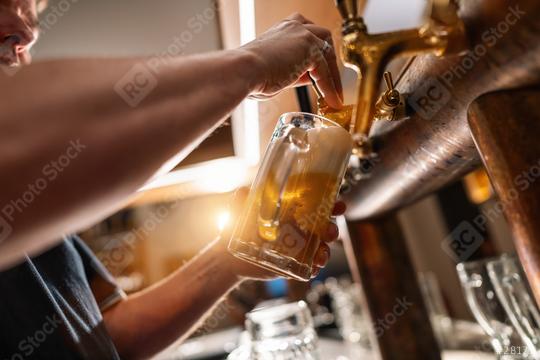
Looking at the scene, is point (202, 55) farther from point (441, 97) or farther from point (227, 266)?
point (227, 266)

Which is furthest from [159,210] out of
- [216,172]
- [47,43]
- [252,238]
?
[252,238]

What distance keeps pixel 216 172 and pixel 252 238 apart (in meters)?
2.01

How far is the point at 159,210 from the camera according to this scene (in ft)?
27.0

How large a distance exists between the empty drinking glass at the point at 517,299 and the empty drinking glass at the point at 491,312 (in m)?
0.03

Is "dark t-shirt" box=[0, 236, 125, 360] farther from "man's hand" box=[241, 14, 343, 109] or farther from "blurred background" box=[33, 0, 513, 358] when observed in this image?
"man's hand" box=[241, 14, 343, 109]

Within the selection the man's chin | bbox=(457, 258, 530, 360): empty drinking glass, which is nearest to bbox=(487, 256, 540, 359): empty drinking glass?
bbox=(457, 258, 530, 360): empty drinking glass

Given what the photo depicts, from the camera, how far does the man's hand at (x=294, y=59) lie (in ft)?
2.09

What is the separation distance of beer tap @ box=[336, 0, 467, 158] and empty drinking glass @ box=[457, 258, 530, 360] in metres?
0.82

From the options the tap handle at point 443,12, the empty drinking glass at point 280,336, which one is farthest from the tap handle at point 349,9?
the empty drinking glass at point 280,336

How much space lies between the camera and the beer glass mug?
700 mm

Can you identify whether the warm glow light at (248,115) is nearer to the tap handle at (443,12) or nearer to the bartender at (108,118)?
the bartender at (108,118)

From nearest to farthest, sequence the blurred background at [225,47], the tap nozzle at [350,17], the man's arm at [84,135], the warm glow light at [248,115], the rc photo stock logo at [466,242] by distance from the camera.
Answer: the man's arm at [84,135]
the tap nozzle at [350,17]
the warm glow light at [248,115]
the blurred background at [225,47]
the rc photo stock logo at [466,242]

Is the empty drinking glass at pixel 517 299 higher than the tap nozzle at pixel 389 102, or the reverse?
the tap nozzle at pixel 389 102

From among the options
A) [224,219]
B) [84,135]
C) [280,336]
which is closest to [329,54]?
[84,135]
